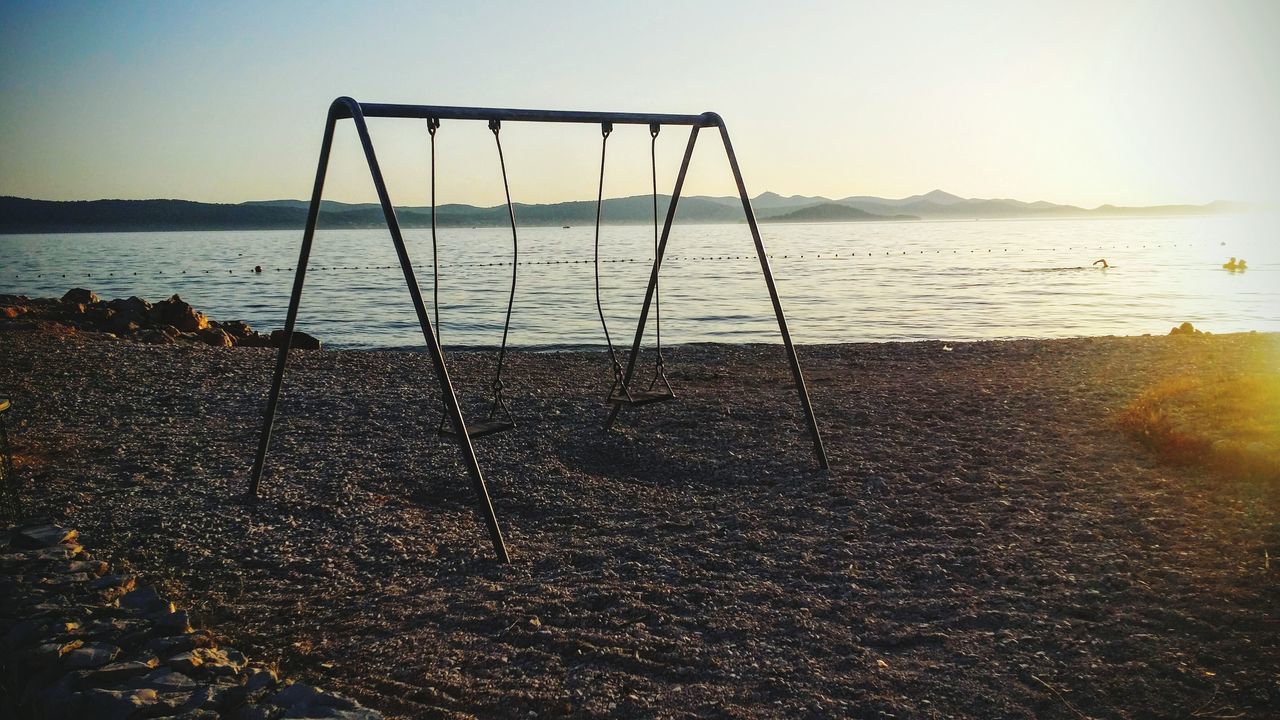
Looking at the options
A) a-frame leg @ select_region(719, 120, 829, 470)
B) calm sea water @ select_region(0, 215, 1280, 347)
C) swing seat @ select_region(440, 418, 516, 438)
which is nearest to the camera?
swing seat @ select_region(440, 418, 516, 438)

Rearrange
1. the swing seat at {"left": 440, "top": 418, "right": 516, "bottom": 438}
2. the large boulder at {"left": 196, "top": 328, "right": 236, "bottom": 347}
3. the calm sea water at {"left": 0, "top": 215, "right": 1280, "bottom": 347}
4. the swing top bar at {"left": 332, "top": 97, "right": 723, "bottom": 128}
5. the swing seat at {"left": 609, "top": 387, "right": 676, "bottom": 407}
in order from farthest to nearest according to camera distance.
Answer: the calm sea water at {"left": 0, "top": 215, "right": 1280, "bottom": 347} → the large boulder at {"left": 196, "top": 328, "right": 236, "bottom": 347} → the swing seat at {"left": 609, "top": 387, "right": 676, "bottom": 407} → the swing seat at {"left": 440, "top": 418, "right": 516, "bottom": 438} → the swing top bar at {"left": 332, "top": 97, "right": 723, "bottom": 128}

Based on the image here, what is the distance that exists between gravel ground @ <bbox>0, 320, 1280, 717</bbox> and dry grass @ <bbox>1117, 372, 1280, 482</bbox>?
0.29 m

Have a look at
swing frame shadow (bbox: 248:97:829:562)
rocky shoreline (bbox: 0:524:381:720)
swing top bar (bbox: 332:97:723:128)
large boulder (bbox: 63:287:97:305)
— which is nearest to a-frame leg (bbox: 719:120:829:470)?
swing frame shadow (bbox: 248:97:829:562)

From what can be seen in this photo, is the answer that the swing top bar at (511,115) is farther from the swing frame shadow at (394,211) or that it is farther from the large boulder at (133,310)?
the large boulder at (133,310)

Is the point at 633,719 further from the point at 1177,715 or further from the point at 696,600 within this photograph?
the point at 1177,715

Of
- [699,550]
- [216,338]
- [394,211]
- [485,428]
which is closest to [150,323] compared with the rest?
[216,338]

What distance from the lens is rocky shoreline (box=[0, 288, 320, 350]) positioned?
48.2 ft

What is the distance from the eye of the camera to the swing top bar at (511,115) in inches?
197

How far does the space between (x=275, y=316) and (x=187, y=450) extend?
18740mm

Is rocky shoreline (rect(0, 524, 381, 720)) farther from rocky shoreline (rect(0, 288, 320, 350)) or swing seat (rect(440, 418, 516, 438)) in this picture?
rocky shoreline (rect(0, 288, 320, 350))

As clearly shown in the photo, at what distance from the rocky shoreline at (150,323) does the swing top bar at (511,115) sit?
427 inches

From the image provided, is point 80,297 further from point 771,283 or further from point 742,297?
point 742,297

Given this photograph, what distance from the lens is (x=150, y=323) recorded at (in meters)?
15.7

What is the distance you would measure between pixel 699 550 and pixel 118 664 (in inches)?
115
